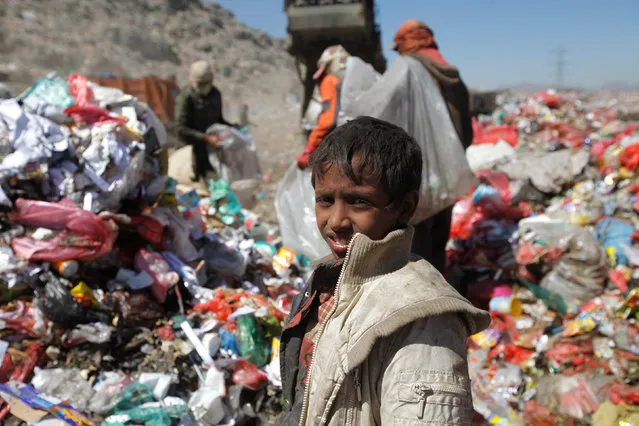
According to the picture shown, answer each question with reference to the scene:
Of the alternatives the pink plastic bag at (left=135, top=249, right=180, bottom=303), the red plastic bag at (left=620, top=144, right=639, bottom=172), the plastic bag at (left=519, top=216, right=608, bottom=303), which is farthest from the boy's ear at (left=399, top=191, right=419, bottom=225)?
the red plastic bag at (left=620, top=144, right=639, bottom=172)

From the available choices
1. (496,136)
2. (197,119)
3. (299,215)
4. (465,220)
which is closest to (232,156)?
(197,119)

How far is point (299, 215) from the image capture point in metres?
4.01

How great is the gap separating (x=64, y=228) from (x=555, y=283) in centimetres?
345

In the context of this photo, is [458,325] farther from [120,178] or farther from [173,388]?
[120,178]

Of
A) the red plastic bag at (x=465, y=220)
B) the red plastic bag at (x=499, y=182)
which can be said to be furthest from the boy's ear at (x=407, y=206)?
the red plastic bag at (x=499, y=182)

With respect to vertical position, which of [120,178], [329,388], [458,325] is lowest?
[120,178]

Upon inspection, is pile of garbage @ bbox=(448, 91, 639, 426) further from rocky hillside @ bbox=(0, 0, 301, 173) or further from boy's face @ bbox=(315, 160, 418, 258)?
rocky hillside @ bbox=(0, 0, 301, 173)

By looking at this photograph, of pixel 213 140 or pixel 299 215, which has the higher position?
pixel 213 140

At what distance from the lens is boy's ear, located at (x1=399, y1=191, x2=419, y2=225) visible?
1094 mm

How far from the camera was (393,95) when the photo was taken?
3244mm

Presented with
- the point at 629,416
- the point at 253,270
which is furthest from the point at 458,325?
the point at 253,270

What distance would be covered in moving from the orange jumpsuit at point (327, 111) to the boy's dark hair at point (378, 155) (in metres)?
2.37

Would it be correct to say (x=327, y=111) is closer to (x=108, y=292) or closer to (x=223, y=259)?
(x=223, y=259)

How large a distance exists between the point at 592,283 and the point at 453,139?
1.58 metres
